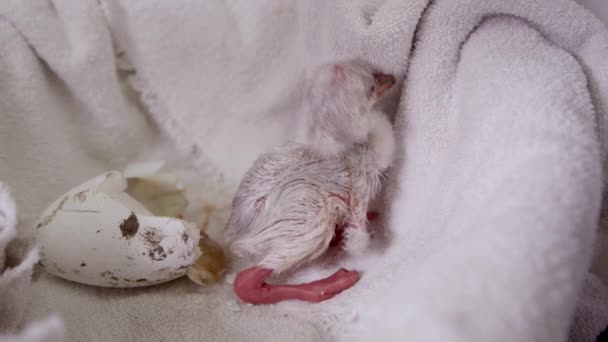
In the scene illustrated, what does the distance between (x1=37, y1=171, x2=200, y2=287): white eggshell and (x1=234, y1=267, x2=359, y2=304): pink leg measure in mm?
80

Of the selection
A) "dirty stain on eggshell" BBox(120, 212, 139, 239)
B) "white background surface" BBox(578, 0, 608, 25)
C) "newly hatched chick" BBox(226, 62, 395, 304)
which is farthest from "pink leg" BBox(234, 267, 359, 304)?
"white background surface" BBox(578, 0, 608, 25)

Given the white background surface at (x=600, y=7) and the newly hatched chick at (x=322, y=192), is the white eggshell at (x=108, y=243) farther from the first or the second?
the white background surface at (x=600, y=7)

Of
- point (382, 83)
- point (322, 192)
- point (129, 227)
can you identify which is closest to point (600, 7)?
point (382, 83)

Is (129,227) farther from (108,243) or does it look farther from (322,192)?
(322,192)

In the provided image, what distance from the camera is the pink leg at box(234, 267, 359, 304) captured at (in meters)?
0.71

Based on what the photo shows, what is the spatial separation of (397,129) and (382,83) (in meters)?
0.08

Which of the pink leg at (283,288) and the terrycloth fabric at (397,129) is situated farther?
the pink leg at (283,288)

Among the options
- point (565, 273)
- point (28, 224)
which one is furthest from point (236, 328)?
point (565, 273)

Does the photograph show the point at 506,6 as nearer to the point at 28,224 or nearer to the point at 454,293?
the point at 454,293

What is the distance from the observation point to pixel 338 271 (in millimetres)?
731

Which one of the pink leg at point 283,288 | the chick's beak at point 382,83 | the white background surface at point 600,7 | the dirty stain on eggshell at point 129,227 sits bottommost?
the pink leg at point 283,288

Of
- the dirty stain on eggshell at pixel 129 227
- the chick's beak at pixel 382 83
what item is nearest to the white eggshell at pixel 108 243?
the dirty stain on eggshell at pixel 129 227

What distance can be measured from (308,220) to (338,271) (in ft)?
0.31

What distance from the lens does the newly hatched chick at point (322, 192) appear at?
694mm
